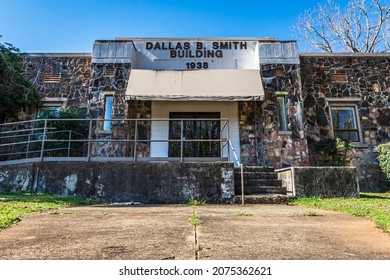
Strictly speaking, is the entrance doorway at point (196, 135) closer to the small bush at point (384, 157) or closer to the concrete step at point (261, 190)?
the concrete step at point (261, 190)

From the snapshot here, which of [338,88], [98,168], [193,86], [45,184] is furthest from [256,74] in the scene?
[45,184]

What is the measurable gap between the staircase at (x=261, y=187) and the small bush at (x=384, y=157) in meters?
4.49

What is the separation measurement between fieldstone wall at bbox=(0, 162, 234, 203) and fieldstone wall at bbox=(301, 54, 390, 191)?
5.37m

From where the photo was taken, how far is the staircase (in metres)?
5.96

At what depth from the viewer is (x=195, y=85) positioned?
9.33 metres

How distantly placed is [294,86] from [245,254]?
30.3 feet

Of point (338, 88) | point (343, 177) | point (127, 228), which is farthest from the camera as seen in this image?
point (338, 88)

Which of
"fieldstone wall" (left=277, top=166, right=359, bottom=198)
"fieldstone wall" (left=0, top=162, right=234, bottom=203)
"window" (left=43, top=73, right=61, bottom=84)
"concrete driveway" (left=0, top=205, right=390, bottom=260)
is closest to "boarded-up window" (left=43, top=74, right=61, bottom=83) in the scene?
"window" (left=43, top=73, right=61, bottom=84)

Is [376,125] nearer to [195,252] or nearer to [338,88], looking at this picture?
[338,88]

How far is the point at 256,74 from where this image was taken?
31.9 ft

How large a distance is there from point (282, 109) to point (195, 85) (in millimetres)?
3287

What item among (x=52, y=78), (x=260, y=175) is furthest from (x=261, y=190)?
(x=52, y=78)

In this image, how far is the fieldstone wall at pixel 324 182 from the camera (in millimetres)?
6293

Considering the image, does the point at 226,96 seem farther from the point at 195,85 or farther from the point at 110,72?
the point at 110,72
